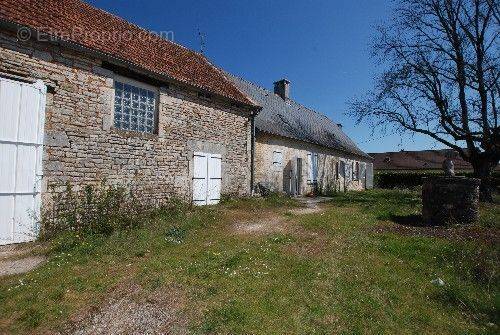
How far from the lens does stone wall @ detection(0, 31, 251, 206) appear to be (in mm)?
6594

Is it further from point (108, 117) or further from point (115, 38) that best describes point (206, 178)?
point (115, 38)

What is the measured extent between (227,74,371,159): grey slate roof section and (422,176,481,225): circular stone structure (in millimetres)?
6937

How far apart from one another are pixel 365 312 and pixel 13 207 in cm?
632

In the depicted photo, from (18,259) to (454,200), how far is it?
9.40 meters

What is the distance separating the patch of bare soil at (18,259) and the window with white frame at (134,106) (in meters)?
3.39

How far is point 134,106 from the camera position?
27.5ft

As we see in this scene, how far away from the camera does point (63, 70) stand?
6.92 meters

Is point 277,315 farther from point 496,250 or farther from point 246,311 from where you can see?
point 496,250

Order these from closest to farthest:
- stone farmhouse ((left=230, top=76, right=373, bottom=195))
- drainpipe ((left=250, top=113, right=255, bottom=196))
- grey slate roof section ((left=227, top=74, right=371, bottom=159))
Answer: drainpipe ((left=250, top=113, right=255, bottom=196)) < stone farmhouse ((left=230, top=76, right=373, bottom=195)) < grey slate roof section ((left=227, top=74, right=371, bottom=159))

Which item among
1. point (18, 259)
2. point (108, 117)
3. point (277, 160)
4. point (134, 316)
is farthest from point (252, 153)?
point (134, 316)

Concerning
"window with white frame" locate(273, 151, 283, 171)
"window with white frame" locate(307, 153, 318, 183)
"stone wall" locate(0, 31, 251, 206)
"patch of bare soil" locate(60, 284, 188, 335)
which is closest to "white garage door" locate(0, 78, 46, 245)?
"stone wall" locate(0, 31, 251, 206)

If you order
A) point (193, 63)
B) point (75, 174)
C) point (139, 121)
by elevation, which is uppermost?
point (193, 63)

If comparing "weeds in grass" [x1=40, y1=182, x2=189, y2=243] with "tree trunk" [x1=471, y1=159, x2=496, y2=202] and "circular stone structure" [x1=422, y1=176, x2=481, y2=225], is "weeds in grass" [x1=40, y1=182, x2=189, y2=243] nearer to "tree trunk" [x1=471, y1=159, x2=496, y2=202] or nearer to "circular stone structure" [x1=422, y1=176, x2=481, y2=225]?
"circular stone structure" [x1=422, y1=176, x2=481, y2=225]

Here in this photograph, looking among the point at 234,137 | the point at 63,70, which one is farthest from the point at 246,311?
the point at 234,137
